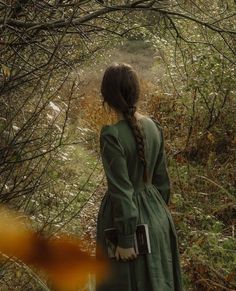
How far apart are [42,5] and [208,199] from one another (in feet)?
10.5

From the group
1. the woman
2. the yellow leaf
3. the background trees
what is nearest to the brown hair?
the woman

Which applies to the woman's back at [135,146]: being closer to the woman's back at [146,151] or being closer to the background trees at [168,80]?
the woman's back at [146,151]

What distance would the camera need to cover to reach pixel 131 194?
317cm

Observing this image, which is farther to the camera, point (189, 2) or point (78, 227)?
point (78, 227)

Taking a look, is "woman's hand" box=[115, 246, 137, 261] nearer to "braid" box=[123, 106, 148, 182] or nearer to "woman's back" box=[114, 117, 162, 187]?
"woman's back" box=[114, 117, 162, 187]

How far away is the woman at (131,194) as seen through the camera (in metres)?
3.16

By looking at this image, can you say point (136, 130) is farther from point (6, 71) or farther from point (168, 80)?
point (168, 80)

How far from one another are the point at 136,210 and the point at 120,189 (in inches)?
6.0

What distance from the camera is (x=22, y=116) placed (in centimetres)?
481

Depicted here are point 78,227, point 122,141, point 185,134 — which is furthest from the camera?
point 185,134

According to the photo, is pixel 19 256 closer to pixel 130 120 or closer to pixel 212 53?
pixel 130 120

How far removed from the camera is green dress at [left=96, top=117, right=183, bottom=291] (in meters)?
3.15

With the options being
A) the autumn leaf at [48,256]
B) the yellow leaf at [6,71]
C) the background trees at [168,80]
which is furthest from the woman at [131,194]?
the background trees at [168,80]

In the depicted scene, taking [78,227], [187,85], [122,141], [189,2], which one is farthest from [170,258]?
[187,85]
